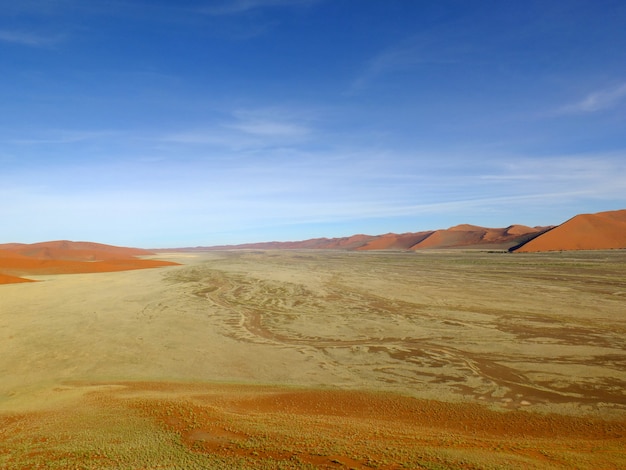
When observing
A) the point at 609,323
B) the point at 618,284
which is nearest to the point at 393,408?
the point at 609,323

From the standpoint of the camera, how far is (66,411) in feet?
18.4

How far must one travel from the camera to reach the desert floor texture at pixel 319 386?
4.30m

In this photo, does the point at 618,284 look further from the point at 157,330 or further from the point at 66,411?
the point at 66,411

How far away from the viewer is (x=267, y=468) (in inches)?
154

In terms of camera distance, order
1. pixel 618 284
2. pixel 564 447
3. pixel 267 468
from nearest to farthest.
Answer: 1. pixel 267 468
2. pixel 564 447
3. pixel 618 284

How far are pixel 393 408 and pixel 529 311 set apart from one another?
9.19 meters

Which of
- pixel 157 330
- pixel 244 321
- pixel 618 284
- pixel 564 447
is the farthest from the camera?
pixel 618 284

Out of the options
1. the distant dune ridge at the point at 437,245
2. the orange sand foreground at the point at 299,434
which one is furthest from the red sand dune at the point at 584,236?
the orange sand foreground at the point at 299,434

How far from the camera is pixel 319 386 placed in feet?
21.9

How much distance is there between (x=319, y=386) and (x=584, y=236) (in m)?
73.9

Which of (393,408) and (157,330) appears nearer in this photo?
(393,408)

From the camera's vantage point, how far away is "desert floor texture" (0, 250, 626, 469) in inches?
169

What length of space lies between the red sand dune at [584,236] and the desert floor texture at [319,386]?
5561cm

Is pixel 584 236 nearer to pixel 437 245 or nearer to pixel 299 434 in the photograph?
pixel 437 245
